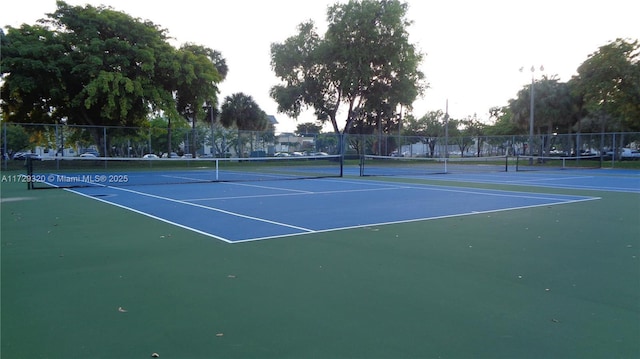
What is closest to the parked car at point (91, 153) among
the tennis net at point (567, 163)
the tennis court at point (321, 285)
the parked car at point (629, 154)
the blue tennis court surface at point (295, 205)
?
the blue tennis court surface at point (295, 205)

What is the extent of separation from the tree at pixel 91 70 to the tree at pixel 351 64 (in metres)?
14.6

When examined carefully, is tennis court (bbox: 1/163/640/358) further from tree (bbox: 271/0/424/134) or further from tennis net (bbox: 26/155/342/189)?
tree (bbox: 271/0/424/134)

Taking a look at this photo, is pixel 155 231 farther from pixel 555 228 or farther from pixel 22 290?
pixel 555 228

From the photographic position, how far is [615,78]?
3309 centimetres

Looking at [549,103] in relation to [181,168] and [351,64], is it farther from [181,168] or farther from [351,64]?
[181,168]

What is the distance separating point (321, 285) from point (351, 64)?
40.1 metres

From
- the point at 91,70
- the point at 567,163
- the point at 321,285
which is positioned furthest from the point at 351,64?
the point at 321,285

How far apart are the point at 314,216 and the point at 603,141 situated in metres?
30.4

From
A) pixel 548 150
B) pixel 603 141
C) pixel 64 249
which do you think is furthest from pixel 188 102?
pixel 64 249

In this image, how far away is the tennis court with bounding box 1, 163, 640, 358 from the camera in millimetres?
3305

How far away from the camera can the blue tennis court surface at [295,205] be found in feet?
26.9

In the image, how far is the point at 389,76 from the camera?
147 feet

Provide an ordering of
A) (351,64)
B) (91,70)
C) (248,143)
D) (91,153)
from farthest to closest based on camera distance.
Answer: (351,64) < (248,143) < (91,153) < (91,70)

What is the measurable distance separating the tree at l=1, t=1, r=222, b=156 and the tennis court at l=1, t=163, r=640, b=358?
2104 centimetres
